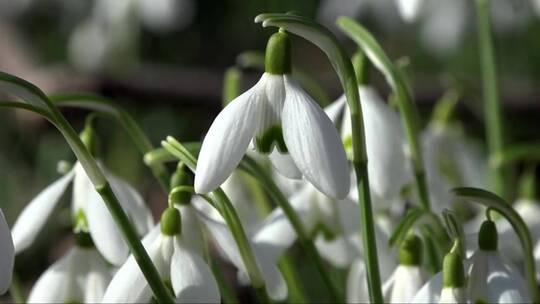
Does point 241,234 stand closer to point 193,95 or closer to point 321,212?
point 321,212

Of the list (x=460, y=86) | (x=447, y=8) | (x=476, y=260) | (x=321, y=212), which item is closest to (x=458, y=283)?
(x=476, y=260)

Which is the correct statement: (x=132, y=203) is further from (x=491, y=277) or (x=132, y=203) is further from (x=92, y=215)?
(x=491, y=277)

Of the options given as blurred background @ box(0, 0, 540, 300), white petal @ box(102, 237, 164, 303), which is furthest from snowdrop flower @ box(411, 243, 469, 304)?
blurred background @ box(0, 0, 540, 300)

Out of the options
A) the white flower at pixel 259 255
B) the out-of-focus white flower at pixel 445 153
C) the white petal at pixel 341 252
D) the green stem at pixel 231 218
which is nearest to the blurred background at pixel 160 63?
the out-of-focus white flower at pixel 445 153

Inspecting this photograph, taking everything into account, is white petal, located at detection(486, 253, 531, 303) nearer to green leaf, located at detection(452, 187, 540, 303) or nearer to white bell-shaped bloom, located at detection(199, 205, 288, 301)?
green leaf, located at detection(452, 187, 540, 303)

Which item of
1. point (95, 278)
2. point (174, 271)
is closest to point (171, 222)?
point (174, 271)
